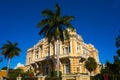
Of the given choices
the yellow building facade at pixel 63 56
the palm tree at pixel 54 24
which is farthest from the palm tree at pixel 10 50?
the palm tree at pixel 54 24

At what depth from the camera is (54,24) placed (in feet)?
135

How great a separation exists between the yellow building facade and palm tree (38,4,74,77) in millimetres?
8072

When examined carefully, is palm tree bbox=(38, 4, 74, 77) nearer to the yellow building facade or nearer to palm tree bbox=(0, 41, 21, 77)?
the yellow building facade

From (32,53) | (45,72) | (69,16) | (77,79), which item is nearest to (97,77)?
(77,79)

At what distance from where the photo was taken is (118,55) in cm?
4356

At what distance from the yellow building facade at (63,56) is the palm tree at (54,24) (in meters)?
8.07

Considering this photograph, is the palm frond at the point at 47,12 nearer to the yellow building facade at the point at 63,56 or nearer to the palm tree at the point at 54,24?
the palm tree at the point at 54,24

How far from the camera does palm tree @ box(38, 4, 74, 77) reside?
40.5 meters

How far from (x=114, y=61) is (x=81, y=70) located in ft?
38.6

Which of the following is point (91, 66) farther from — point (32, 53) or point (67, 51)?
point (32, 53)

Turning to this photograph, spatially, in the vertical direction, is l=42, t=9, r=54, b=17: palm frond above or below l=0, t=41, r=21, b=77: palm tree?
above

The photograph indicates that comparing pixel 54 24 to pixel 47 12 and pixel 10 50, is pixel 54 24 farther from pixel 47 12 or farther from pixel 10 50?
pixel 10 50

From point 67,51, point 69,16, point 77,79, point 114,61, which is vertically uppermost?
point 69,16

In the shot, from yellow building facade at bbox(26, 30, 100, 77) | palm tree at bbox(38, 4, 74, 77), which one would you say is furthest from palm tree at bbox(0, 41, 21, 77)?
palm tree at bbox(38, 4, 74, 77)
